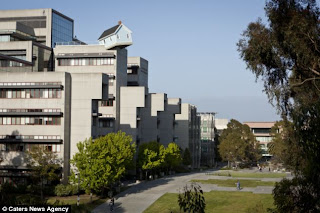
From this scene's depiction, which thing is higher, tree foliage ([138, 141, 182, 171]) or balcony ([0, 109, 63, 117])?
balcony ([0, 109, 63, 117])

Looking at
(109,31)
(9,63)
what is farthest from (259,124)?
(9,63)

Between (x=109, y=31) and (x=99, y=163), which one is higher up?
(x=109, y=31)

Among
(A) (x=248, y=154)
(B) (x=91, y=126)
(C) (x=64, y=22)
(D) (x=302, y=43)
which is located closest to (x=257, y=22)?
(D) (x=302, y=43)

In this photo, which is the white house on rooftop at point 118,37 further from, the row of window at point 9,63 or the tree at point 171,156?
the tree at point 171,156

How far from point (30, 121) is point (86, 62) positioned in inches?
965

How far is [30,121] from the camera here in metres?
76.2

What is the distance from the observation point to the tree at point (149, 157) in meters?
94.6

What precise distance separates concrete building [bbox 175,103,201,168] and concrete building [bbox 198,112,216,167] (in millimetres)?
14058

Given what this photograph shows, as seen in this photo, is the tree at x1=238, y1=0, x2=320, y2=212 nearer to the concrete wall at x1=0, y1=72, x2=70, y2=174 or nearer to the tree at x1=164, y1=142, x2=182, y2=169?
the concrete wall at x1=0, y1=72, x2=70, y2=174

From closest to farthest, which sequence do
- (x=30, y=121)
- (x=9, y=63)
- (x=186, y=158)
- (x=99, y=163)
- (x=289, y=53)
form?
1. (x=289, y=53)
2. (x=99, y=163)
3. (x=30, y=121)
4. (x=9, y=63)
5. (x=186, y=158)

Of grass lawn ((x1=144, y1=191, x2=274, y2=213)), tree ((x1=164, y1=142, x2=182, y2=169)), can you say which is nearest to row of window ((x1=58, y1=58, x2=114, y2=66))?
tree ((x1=164, y1=142, x2=182, y2=169))

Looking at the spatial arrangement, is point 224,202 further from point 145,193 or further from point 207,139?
point 207,139

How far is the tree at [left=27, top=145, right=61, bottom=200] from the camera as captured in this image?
2729 inches

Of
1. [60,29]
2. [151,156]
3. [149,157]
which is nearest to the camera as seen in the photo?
[149,157]
